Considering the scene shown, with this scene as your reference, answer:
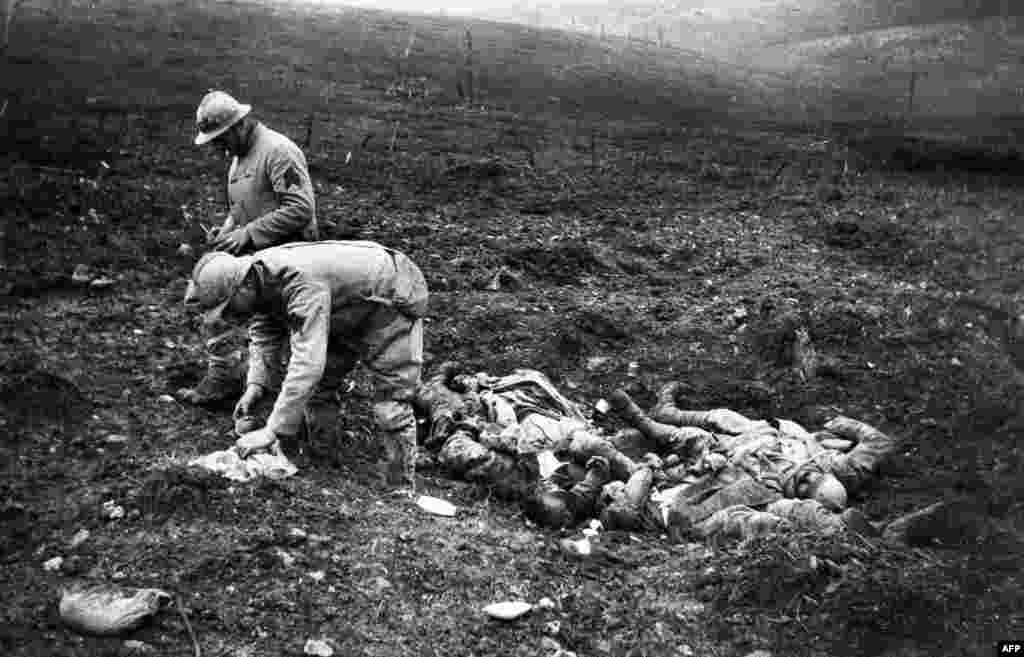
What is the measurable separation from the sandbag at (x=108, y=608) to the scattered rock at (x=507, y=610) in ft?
4.31

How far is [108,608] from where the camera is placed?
3.16 meters

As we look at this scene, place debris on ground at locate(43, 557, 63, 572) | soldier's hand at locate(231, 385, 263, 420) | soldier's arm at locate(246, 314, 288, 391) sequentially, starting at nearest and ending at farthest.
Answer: debris on ground at locate(43, 557, 63, 572) → soldier's hand at locate(231, 385, 263, 420) → soldier's arm at locate(246, 314, 288, 391)

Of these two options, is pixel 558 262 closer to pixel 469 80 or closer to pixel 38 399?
pixel 38 399

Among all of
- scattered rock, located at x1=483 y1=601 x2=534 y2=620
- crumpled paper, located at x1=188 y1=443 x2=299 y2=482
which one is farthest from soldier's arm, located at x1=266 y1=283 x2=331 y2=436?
scattered rock, located at x1=483 y1=601 x2=534 y2=620

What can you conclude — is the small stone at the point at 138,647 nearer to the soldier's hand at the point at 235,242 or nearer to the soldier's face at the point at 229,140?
the soldier's hand at the point at 235,242

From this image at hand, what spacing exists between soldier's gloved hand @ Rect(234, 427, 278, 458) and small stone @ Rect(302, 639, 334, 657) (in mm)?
1232

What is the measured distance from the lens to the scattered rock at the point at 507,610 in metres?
3.61

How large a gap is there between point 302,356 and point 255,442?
0.50 metres

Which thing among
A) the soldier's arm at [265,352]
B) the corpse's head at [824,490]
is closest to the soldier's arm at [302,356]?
the soldier's arm at [265,352]

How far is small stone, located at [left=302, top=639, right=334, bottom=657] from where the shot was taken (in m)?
3.21

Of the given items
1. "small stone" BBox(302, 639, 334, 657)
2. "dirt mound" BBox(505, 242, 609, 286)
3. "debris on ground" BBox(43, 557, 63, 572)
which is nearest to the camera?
"small stone" BBox(302, 639, 334, 657)

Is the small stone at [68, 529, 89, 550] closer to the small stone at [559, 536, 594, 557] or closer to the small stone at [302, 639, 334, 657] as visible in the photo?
the small stone at [302, 639, 334, 657]

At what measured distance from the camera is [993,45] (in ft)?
90.0

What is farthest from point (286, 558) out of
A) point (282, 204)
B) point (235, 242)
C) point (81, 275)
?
point (81, 275)
